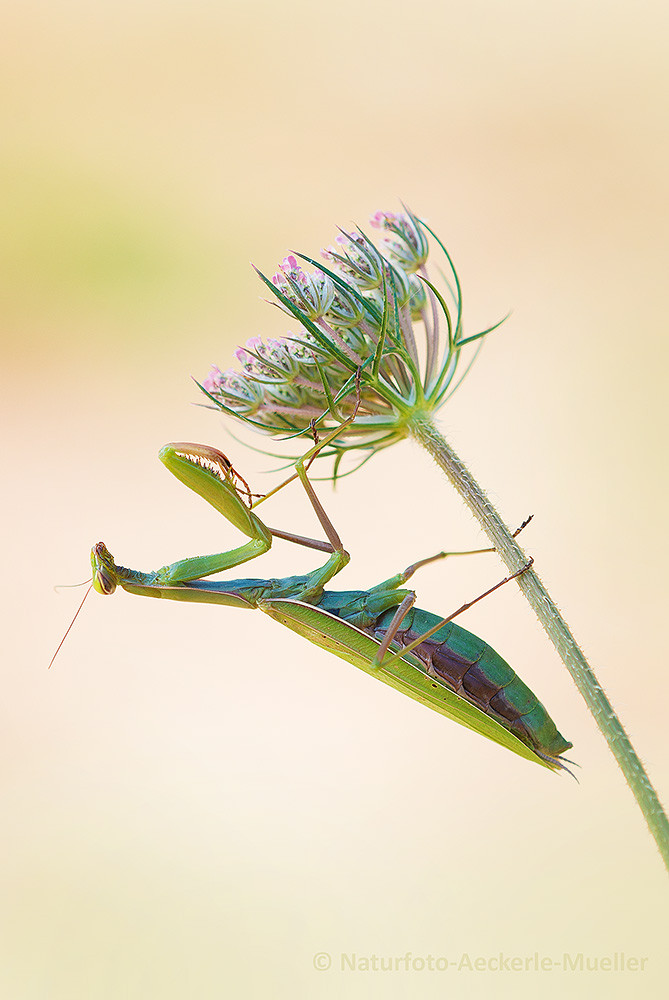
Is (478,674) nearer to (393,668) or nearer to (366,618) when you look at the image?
(393,668)

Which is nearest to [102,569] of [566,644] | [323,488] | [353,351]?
[353,351]

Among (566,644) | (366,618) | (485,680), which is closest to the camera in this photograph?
(566,644)

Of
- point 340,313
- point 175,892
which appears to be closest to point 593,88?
point 340,313

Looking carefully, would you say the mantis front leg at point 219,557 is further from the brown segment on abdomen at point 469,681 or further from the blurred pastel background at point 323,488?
the blurred pastel background at point 323,488

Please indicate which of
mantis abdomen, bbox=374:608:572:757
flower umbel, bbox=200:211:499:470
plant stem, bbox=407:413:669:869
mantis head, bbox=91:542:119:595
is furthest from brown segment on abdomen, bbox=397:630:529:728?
mantis head, bbox=91:542:119:595

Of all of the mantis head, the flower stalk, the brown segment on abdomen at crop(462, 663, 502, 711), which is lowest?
the brown segment on abdomen at crop(462, 663, 502, 711)

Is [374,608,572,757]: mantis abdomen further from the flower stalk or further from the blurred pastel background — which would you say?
the blurred pastel background
